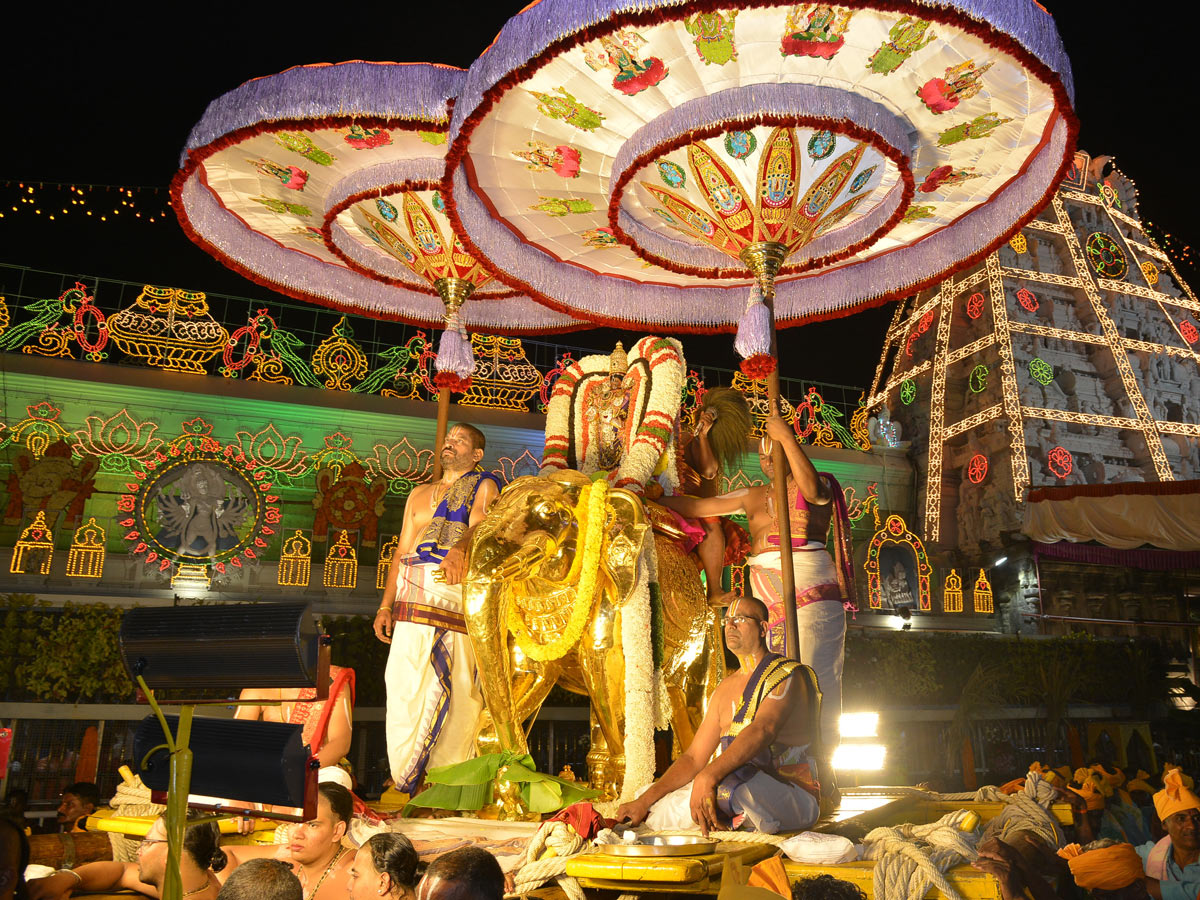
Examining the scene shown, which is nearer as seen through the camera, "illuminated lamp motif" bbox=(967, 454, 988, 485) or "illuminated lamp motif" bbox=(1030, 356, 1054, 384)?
"illuminated lamp motif" bbox=(967, 454, 988, 485)

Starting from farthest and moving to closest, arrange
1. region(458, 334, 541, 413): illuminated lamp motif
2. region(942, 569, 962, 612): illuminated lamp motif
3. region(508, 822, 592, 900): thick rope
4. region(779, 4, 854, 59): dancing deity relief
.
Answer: region(942, 569, 962, 612): illuminated lamp motif < region(458, 334, 541, 413): illuminated lamp motif < region(779, 4, 854, 59): dancing deity relief < region(508, 822, 592, 900): thick rope

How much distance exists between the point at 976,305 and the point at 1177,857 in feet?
59.2

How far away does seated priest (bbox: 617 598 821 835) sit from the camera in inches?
143

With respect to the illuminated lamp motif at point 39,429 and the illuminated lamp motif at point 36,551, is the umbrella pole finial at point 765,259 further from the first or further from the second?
the illuminated lamp motif at point 39,429

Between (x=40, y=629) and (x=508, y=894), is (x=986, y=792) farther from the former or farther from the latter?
(x=40, y=629)

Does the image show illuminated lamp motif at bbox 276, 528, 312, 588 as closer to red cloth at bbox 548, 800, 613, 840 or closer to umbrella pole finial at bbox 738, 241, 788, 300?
umbrella pole finial at bbox 738, 241, 788, 300

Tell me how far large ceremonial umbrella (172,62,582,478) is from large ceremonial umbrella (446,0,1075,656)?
0.57m

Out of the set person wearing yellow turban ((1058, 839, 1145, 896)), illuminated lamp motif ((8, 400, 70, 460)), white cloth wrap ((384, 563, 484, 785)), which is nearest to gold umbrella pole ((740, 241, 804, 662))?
person wearing yellow turban ((1058, 839, 1145, 896))

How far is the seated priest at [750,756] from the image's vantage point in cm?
363

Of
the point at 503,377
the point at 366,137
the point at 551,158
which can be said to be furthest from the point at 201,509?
the point at 551,158

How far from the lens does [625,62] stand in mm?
4688

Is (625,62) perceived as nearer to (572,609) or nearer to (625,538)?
(625,538)

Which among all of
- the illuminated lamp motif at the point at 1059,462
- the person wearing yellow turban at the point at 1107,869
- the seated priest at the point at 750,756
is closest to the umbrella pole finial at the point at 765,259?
the seated priest at the point at 750,756

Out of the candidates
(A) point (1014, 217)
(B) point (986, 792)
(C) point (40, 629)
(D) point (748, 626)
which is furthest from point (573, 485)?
(C) point (40, 629)
